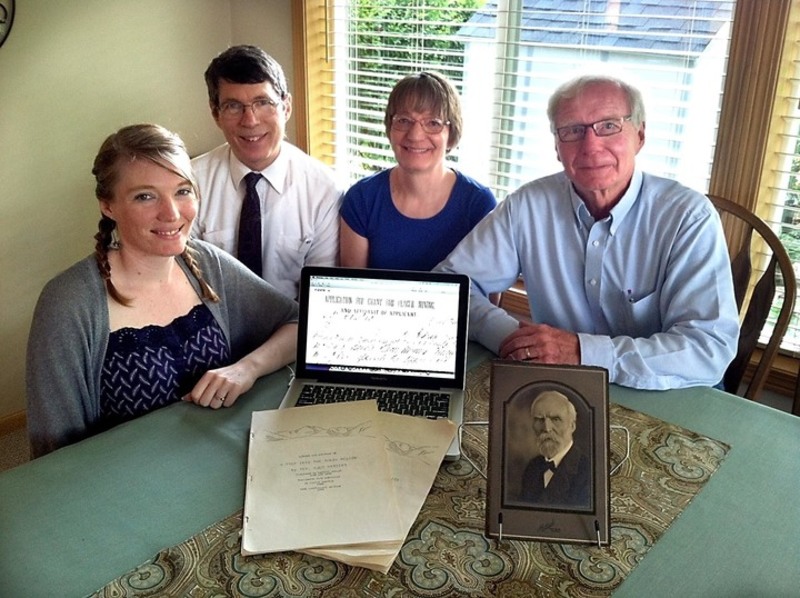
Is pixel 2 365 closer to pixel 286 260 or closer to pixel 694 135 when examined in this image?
pixel 286 260

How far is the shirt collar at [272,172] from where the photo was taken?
2055 mm

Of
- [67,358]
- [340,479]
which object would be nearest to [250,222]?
[67,358]

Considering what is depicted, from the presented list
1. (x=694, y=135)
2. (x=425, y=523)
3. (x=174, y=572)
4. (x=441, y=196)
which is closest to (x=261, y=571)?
(x=174, y=572)

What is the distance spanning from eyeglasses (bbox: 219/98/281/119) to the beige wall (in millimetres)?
837

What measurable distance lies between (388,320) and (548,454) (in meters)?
0.44

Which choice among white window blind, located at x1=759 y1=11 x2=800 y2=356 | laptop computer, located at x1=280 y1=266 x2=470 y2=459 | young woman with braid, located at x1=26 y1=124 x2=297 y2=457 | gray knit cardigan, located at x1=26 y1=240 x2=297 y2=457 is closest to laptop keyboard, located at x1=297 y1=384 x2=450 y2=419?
laptop computer, located at x1=280 y1=266 x2=470 y2=459

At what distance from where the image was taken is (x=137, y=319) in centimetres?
135

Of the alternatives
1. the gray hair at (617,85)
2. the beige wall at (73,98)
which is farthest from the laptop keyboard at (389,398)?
Answer: the beige wall at (73,98)

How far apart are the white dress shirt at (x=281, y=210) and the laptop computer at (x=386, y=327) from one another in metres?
0.81

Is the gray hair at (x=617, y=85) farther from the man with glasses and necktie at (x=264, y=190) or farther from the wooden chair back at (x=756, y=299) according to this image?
the man with glasses and necktie at (x=264, y=190)

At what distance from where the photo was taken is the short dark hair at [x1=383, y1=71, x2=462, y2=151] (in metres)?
1.88

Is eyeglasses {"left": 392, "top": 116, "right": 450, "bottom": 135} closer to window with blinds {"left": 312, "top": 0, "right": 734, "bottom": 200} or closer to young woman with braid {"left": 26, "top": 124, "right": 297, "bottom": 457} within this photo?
window with blinds {"left": 312, "top": 0, "right": 734, "bottom": 200}

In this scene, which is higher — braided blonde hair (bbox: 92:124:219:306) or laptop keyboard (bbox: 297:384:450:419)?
braided blonde hair (bbox: 92:124:219:306)

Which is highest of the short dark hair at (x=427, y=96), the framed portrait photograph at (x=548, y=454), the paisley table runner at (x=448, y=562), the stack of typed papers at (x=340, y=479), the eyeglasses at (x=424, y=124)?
the short dark hair at (x=427, y=96)
